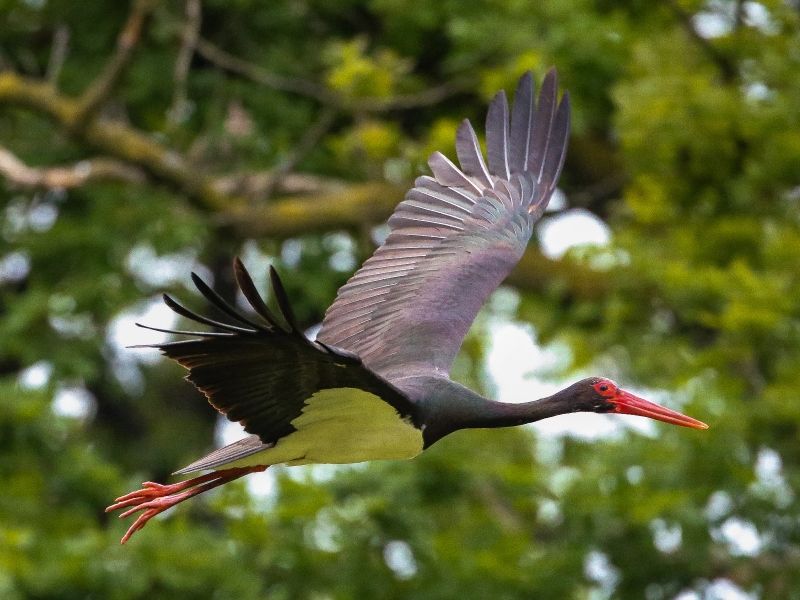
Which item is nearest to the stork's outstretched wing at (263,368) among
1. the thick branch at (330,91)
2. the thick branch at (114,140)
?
the thick branch at (330,91)

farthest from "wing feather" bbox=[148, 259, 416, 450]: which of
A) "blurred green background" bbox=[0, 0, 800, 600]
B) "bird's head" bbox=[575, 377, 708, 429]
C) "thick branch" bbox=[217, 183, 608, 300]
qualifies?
"thick branch" bbox=[217, 183, 608, 300]

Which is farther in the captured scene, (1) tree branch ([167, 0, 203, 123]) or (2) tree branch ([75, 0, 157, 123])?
(1) tree branch ([167, 0, 203, 123])

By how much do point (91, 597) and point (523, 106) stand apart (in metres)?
4.70

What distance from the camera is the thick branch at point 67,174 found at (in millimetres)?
13711

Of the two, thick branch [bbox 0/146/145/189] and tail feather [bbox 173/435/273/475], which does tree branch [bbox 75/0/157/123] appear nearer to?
thick branch [bbox 0/146/145/189]

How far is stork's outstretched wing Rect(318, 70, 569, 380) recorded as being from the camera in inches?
327

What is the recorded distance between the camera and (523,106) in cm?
916

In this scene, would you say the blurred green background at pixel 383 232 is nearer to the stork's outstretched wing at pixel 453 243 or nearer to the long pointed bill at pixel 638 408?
the stork's outstretched wing at pixel 453 243

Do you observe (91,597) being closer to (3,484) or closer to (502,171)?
(3,484)

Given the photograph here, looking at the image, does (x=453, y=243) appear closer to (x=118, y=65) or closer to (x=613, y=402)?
(x=613, y=402)

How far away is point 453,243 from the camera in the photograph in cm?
893

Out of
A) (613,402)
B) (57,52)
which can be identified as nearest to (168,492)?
(613,402)

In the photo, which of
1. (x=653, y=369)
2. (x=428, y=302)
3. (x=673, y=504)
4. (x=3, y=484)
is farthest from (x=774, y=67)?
(x=3, y=484)

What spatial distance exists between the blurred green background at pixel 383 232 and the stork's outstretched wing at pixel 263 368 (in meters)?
4.44
